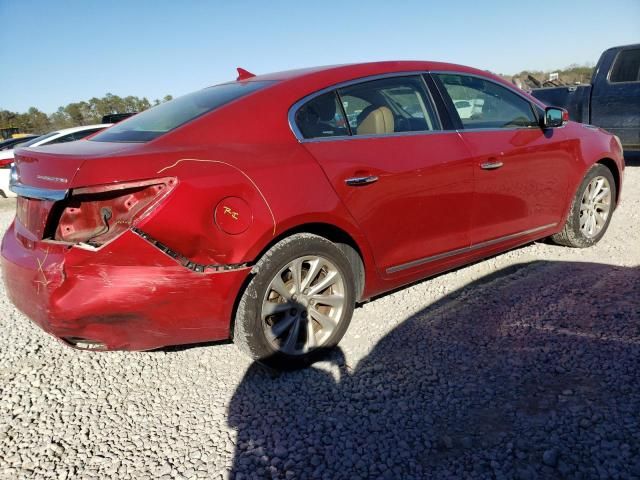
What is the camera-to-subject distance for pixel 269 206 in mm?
2525

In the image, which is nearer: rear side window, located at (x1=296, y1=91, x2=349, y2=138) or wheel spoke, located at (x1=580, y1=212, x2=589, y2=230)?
rear side window, located at (x1=296, y1=91, x2=349, y2=138)

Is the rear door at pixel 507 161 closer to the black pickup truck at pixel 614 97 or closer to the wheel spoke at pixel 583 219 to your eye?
the wheel spoke at pixel 583 219

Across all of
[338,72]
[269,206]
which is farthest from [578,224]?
[269,206]

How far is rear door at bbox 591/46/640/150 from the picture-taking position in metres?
8.12

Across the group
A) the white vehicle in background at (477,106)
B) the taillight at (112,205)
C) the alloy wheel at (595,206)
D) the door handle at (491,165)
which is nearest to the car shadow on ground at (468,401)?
the door handle at (491,165)

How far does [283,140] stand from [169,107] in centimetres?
100

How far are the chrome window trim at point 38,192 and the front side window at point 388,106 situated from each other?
1610 mm

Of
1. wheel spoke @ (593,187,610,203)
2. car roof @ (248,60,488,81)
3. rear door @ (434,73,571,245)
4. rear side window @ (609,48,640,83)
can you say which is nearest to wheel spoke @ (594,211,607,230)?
wheel spoke @ (593,187,610,203)

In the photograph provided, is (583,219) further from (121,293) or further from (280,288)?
(121,293)

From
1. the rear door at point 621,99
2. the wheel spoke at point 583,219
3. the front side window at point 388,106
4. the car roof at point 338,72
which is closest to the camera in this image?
the car roof at point 338,72

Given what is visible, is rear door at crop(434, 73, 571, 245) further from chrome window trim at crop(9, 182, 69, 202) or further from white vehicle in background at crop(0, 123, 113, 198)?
white vehicle in background at crop(0, 123, 113, 198)

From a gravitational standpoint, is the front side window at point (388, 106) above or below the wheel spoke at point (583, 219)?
above

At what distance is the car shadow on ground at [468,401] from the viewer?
6.73 ft

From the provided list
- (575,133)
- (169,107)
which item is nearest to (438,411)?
(169,107)
